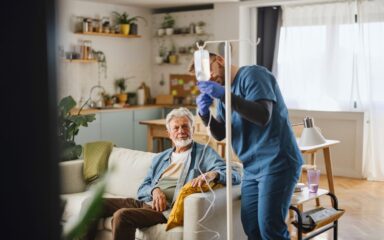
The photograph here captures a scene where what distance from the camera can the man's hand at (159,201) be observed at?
3.24 m

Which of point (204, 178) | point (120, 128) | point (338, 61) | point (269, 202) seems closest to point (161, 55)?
point (120, 128)

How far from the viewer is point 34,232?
0.35m

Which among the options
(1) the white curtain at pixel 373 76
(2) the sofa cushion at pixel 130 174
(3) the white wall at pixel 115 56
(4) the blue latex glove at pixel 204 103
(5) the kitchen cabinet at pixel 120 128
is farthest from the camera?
(3) the white wall at pixel 115 56

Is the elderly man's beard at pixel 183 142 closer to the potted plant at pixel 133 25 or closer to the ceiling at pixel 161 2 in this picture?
the ceiling at pixel 161 2

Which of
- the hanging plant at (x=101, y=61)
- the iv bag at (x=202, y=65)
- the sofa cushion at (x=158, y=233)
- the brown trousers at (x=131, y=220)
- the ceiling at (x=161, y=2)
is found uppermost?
the ceiling at (x=161, y=2)

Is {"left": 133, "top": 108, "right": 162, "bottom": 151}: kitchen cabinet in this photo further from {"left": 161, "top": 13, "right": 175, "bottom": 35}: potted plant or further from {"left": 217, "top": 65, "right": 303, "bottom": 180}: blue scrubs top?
{"left": 217, "top": 65, "right": 303, "bottom": 180}: blue scrubs top

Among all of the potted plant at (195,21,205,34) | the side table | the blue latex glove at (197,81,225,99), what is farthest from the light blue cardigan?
the potted plant at (195,21,205,34)

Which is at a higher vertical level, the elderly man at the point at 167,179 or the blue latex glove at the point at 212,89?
the blue latex glove at the point at 212,89

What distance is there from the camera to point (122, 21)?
24.4 feet

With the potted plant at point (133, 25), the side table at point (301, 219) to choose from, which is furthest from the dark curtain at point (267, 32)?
the side table at point (301, 219)

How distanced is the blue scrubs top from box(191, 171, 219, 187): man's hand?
0.49m

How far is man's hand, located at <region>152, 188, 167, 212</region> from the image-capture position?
3.24 metres

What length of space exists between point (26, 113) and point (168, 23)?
24.7 ft

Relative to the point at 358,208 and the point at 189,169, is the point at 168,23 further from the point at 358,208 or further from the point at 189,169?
the point at 189,169
